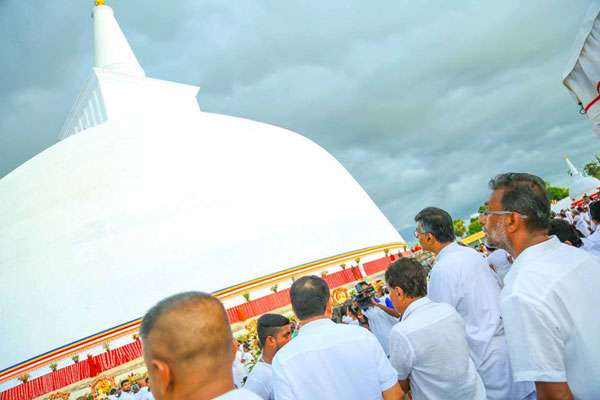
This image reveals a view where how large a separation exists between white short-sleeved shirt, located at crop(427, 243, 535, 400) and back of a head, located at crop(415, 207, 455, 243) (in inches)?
11.0

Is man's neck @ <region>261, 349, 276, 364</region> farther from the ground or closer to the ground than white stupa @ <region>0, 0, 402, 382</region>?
closer to the ground

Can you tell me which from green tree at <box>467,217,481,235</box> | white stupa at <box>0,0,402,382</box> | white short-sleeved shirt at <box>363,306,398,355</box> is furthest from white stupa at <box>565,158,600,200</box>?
white short-sleeved shirt at <box>363,306,398,355</box>

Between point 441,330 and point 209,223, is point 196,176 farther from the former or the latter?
point 441,330

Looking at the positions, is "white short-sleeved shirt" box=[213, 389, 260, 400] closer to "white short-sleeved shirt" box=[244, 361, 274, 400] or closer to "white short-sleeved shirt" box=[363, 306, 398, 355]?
"white short-sleeved shirt" box=[244, 361, 274, 400]

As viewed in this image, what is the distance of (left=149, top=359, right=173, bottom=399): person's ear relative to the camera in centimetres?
125

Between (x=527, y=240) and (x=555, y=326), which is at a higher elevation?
(x=527, y=240)

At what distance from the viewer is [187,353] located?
1.26 meters

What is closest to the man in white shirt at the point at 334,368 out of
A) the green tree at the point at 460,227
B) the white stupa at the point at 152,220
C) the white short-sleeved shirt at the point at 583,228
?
the white short-sleeved shirt at the point at 583,228

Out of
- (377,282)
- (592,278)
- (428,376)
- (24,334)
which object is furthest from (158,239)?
(592,278)

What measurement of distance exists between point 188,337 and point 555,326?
1259 mm

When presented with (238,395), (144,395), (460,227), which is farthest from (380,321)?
(460,227)

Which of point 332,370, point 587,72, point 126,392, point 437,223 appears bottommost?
point 332,370

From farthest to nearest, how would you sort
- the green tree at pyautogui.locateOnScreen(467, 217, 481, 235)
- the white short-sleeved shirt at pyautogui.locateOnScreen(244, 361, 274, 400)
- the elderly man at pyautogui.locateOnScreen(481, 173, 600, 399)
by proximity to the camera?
the green tree at pyautogui.locateOnScreen(467, 217, 481, 235), the white short-sleeved shirt at pyautogui.locateOnScreen(244, 361, 274, 400), the elderly man at pyautogui.locateOnScreen(481, 173, 600, 399)

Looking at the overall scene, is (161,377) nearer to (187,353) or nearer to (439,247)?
(187,353)
